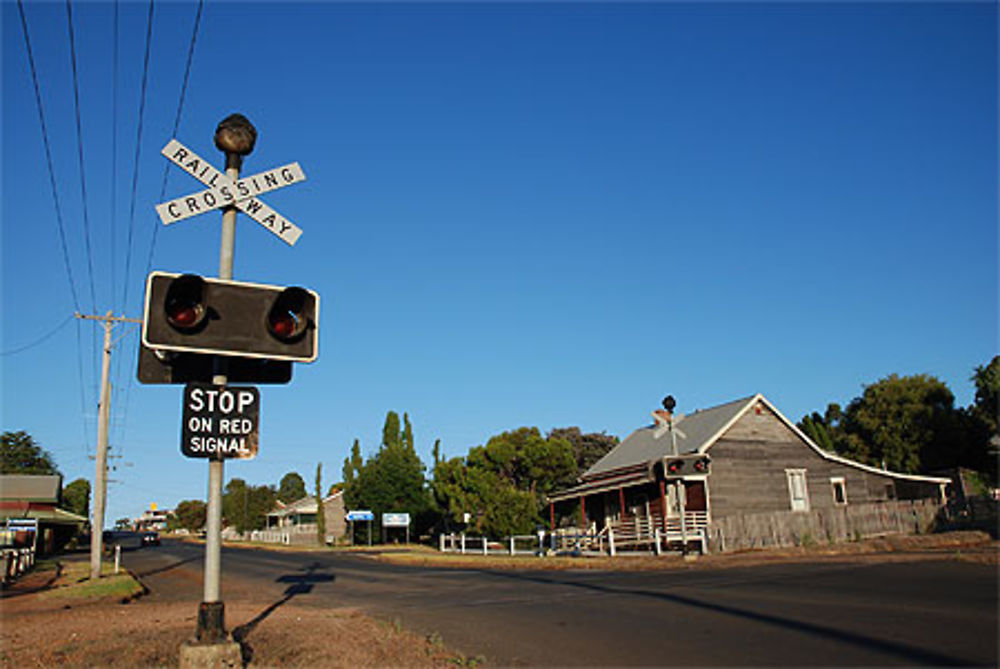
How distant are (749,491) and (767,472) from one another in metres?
1.56

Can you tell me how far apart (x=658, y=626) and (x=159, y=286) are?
300 inches

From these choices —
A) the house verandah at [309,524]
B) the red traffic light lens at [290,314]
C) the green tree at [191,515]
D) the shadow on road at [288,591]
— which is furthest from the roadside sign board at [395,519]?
the green tree at [191,515]

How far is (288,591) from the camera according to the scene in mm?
19016

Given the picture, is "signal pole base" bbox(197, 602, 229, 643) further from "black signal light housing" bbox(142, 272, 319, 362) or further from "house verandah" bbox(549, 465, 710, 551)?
"house verandah" bbox(549, 465, 710, 551)

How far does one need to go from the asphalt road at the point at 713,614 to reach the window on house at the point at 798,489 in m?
16.9

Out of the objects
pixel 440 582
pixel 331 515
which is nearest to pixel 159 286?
pixel 440 582

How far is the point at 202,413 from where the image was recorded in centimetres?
730

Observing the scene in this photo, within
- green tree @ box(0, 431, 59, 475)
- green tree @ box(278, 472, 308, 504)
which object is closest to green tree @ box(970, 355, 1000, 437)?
green tree @ box(0, 431, 59, 475)

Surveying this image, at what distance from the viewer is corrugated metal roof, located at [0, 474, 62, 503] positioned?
180 ft

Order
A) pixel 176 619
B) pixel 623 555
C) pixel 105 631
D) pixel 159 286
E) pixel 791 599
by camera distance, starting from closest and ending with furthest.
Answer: pixel 159 286 < pixel 105 631 < pixel 791 599 < pixel 176 619 < pixel 623 555

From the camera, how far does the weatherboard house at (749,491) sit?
29078 mm

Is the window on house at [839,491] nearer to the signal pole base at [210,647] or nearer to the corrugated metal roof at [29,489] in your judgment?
the signal pole base at [210,647]

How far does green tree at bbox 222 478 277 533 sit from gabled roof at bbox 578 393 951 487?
63435 mm

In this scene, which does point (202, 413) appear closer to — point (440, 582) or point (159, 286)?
point (159, 286)
